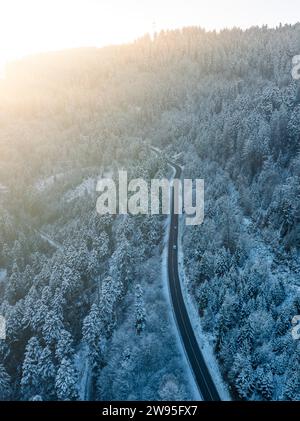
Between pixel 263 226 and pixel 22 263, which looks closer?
pixel 263 226

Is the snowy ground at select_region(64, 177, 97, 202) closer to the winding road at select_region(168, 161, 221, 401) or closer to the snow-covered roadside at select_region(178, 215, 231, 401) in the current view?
the winding road at select_region(168, 161, 221, 401)

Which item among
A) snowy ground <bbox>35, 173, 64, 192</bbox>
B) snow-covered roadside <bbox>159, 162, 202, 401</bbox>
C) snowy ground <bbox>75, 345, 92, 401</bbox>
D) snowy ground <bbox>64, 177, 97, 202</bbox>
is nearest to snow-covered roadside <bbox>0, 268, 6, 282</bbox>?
snowy ground <bbox>64, 177, 97, 202</bbox>

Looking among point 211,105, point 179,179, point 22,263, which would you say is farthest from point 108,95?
point 22,263

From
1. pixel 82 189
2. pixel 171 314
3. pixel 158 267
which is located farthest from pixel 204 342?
pixel 82 189

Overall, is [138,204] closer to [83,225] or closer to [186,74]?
[83,225]

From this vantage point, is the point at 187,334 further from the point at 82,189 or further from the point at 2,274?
the point at 82,189
